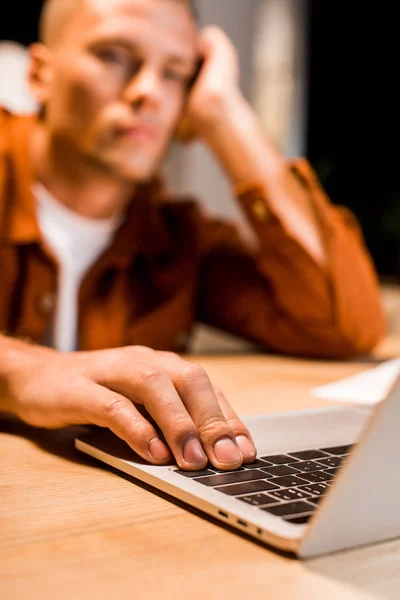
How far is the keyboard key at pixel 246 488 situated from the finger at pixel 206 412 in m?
0.04

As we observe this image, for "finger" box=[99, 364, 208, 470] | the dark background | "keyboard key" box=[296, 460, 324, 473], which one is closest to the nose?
"finger" box=[99, 364, 208, 470]

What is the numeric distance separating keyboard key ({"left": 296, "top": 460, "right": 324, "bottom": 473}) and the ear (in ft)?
3.81

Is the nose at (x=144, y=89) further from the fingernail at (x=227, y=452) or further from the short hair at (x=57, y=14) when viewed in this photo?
the fingernail at (x=227, y=452)

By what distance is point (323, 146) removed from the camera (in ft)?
7.79

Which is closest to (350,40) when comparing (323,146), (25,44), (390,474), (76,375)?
(323,146)

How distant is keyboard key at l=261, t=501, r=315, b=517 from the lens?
16.4 inches

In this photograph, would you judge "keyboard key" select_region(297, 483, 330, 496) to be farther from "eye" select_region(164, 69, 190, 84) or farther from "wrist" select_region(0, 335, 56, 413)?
"eye" select_region(164, 69, 190, 84)

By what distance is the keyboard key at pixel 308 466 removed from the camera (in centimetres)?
51

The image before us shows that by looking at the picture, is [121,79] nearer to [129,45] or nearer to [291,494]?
[129,45]

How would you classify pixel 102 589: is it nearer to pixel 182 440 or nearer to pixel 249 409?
pixel 182 440

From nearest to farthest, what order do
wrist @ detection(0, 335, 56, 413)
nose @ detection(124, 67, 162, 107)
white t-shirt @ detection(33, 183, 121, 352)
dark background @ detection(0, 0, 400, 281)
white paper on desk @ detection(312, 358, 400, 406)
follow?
wrist @ detection(0, 335, 56, 413) → white paper on desk @ detection(312, 358, 400, 406) → nose @ detection(124, 67, 162, 107) → white t-shirt @ detection(33, 183, 121, 352) → dark background @ detection(0, 0, 400, 281)

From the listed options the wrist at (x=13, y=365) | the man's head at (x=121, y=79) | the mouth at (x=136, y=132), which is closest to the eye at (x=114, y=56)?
the man's head at (x=121, y=79)

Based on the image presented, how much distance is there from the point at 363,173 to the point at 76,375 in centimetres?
177

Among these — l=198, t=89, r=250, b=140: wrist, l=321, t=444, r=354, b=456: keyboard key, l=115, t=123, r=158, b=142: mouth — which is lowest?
l=321, t=444, r=354, b=456: keyboard key
